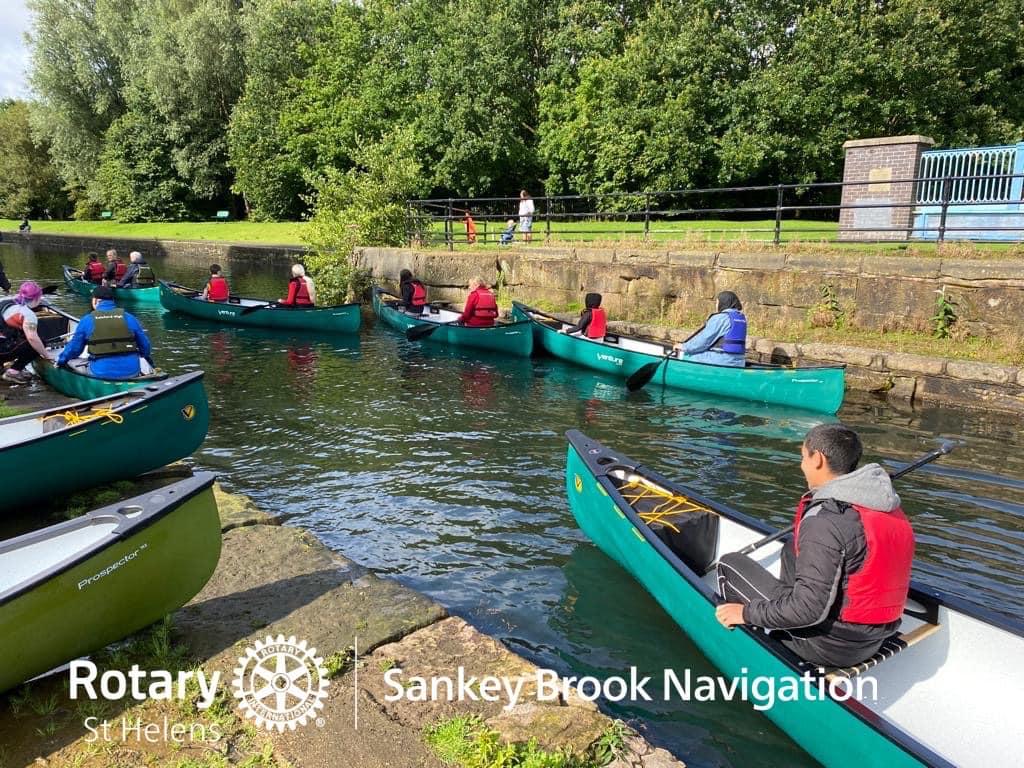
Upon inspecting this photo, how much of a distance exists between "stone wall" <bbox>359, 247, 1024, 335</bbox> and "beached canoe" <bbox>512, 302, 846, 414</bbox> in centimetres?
183

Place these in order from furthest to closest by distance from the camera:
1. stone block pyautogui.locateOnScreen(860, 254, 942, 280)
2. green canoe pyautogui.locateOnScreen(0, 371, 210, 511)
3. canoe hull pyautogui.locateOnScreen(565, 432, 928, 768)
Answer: stone block pyautogui.locateOnScreen(860, 254, 942, 280) < green canoe pyautogui.locateOnScreen(0, 371, 210, 511) < canoe hull pyautogui.locateOnScreen(565, 432, 928, 768)

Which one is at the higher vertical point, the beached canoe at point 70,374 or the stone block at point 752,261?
the stone block at point 752,261

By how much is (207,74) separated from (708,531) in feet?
150

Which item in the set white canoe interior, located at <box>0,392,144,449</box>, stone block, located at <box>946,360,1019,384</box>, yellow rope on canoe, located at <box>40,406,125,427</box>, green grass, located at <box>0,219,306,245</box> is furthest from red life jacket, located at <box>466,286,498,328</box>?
green grass, located at <box>0,219,306,245</box>

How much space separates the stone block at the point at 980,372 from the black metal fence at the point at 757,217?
2.26 m

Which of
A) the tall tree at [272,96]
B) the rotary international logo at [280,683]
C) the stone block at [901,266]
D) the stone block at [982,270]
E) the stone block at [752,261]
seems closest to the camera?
the rotary international logo at [280,683]

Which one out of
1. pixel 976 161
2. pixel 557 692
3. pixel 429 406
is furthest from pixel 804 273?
pixel 557 692

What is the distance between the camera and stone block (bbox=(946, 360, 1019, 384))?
10484mm

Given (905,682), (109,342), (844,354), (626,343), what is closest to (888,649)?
(905,682)

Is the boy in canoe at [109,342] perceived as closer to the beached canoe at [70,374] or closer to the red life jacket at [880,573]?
the beached canoe at [70,374]

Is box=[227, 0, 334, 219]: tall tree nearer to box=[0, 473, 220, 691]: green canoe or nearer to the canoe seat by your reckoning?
box=[0, 473, 220, 691]: green canoe

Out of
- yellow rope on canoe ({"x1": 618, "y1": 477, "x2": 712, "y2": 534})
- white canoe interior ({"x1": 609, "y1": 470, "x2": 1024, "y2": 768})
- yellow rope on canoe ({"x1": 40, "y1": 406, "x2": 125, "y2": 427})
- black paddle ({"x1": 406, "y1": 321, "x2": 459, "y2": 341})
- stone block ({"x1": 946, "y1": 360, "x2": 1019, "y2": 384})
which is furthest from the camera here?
black paddle ({"x1": 406, "y1": 321, "x2": 459, "y2": 341})

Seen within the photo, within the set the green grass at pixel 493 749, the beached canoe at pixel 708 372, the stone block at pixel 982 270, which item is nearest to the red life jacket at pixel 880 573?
the green grass at pixel 493 749

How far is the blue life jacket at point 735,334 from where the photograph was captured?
11.4 meters
